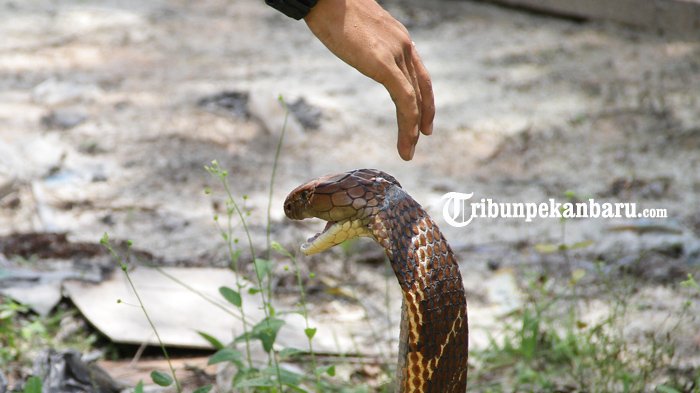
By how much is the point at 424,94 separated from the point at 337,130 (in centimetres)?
345

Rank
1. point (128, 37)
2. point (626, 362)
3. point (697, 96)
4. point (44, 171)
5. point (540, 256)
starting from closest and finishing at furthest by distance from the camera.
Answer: point (626, 362) < point (540, 256) < point (44, 171) < point (697, 96) < point (128, 37)

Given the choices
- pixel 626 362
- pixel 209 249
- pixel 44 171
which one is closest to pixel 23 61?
pixel 44 171

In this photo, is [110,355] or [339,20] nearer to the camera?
[339,20]

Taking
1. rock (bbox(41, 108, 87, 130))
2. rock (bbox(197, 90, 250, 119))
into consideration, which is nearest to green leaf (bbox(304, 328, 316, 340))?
rock (bbox(197, 90, 250, 119))

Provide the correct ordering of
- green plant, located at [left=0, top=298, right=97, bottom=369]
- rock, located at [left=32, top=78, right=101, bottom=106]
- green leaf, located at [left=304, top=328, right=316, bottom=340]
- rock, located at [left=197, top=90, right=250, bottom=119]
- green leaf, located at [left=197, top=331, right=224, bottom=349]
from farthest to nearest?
rock, located at [left=32, top=78, right=101, bottom=106] → rock, located at [left=197, top=90, right=250, bottom=119] → green plant, located at [left=0, top=298, right=97, bottom=369] → green leaf, located at [left=197, top=331, right=224, bottom=349] → green leaf, located at [left=304, top=328, right=316, bottom=340]

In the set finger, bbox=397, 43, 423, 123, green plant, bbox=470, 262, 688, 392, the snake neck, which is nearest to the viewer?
the snake neck

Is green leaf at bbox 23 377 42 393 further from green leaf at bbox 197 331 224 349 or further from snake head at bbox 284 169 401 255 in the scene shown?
snake head at bbox 284 169 401 255

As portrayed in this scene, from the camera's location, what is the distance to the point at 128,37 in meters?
7.27

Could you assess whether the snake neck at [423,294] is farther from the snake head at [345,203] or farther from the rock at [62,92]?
the rock at [62,92]

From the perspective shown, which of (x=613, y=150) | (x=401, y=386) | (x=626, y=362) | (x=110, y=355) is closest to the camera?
(x=401, y=386)

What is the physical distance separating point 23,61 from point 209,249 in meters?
2.86

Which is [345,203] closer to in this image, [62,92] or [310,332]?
[310,332]

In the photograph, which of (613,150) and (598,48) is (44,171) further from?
(598,48)

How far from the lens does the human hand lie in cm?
235
